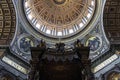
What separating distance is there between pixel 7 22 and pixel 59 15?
7486 millimetres

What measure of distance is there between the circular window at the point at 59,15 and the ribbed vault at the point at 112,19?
6.53 feet

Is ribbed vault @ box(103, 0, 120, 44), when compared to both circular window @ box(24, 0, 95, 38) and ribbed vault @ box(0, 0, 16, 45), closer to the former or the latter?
circular window @ box(24, 0, 95, 38)

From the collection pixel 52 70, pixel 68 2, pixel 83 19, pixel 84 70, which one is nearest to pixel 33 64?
pixel 52 70

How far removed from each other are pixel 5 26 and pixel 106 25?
8.85m

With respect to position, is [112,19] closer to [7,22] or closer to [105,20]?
[105,20]

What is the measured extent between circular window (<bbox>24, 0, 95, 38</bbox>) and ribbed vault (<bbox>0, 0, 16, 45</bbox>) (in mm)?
2327

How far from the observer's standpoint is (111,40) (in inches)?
813

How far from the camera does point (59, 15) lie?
90.2ft

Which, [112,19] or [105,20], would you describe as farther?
[105,20]

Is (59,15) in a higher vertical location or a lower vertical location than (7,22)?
lower

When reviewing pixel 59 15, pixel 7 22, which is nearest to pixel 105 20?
pixel 59 15

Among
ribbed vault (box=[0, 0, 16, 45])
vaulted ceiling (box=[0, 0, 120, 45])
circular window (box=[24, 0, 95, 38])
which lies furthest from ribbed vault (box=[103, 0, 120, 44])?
ribbed vault (box=[0, 0, 16, 45])

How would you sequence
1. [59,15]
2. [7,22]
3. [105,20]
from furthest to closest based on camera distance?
[59,15] → [105,20] → [7,22]

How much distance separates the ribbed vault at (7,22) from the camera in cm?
2109
